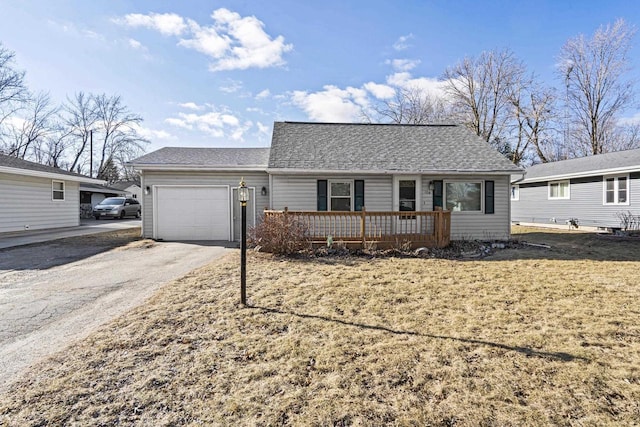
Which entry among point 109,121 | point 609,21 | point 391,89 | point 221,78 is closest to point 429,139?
point 221,78

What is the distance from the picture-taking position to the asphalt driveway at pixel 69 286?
11.6 feet

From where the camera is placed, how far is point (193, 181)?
11.2 metres

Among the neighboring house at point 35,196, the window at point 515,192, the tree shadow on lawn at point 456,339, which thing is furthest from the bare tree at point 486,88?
the neighboring house at point 35,196

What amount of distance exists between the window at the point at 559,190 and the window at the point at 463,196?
29.5 feet

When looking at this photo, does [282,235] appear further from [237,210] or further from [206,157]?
[206,157]

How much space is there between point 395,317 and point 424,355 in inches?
40.2

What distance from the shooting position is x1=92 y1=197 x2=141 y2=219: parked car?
22.2 metres

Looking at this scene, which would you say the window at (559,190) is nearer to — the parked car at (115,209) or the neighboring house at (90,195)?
the parked car at (115,209)

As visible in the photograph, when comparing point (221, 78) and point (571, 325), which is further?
point (221, 78)

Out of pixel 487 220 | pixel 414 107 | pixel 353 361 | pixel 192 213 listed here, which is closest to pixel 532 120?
pixel 414 107

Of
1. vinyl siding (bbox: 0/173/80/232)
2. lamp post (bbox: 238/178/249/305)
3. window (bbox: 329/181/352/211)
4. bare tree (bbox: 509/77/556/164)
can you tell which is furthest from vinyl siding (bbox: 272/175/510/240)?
bare tree (bbox: 509/77/556/164)

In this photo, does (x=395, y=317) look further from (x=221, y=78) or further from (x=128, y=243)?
(x=221, y=78)

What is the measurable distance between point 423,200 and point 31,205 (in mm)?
16795

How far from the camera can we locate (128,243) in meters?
10.5
